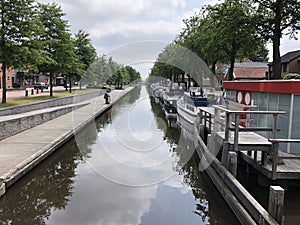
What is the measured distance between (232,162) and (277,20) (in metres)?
13.5

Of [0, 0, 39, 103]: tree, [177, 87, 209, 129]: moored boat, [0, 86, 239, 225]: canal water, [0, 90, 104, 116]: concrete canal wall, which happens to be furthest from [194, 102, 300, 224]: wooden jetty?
[0, 0, 39, 103]: tree

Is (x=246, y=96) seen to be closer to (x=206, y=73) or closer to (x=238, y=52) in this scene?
(x=238, y=52)

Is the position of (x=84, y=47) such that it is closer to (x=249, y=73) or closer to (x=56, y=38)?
(x=56, y=38)

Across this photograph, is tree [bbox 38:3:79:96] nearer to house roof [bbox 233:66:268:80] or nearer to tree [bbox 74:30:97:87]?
tree [bbox 74:30:97:87]

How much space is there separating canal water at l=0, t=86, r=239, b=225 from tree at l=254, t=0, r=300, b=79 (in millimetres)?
9210

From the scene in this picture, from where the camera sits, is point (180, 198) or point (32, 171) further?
point (32, 171)

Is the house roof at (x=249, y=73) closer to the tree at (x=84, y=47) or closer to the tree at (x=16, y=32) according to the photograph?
the tree at (x=84, y=47)

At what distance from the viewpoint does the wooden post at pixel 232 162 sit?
7695 millimetres

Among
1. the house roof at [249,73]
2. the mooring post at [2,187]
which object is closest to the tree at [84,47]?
the house roof at [249,73]

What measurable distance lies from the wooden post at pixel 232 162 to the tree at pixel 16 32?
14382mm

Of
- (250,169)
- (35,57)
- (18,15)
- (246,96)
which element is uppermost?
(18,15)

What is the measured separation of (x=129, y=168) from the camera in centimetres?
1108

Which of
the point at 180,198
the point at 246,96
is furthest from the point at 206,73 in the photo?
the point at 180,198

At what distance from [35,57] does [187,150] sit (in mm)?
11123
